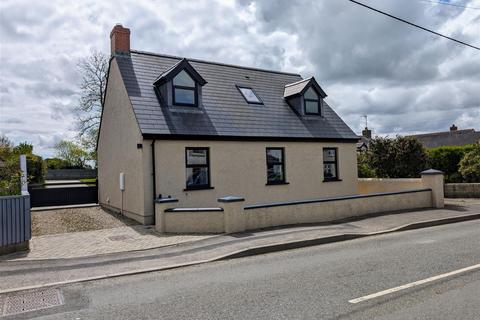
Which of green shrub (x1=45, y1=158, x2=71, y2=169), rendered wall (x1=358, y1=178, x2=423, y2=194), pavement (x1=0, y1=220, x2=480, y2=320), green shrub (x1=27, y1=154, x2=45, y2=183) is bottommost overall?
pavement (x1=0, y1=220, x2=480, y2=320)

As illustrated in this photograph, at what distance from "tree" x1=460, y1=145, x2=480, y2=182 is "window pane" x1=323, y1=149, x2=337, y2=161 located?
26.5 feet

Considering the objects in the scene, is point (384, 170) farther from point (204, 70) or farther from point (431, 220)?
point (204, 70)

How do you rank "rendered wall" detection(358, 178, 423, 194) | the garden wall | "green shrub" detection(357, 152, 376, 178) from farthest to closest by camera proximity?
"green shrub" detection(357, 152, 376, 178), "rendered wall" detection(358, 178, 423, 194), the garden wall

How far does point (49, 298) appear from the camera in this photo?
20.5ft

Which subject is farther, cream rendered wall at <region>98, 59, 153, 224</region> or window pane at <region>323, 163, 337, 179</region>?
window pane at <region>323, 163, 337, 179</region>

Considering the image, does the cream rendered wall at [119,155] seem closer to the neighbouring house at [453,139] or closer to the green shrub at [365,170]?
the green shrub at [365,170]

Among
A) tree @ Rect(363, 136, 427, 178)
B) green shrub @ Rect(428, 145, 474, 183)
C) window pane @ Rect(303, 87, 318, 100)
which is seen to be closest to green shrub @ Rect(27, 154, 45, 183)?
window pane @ Rect(303, 87, 318, 100)

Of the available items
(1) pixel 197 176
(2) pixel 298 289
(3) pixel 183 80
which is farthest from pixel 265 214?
(3) pixel 183 80

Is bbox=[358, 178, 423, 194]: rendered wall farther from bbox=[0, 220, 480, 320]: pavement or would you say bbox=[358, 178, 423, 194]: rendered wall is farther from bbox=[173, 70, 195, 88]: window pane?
bbox=[173, 70, 195, 88]: window pane

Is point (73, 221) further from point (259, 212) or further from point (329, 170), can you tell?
point (329, 170)

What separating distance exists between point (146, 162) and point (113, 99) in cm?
523

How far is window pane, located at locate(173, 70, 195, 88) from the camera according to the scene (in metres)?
15.3

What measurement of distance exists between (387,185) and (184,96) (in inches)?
452

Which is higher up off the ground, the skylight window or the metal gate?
the skylight window
